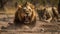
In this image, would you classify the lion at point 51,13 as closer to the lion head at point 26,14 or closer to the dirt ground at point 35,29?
the dirt ground at point 35,29

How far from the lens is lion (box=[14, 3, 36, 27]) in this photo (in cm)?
949

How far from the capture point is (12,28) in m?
9.43

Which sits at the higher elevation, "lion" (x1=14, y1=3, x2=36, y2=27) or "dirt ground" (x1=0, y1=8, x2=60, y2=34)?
"lion" (x1=14, y1=3, x2=36, y2=27)

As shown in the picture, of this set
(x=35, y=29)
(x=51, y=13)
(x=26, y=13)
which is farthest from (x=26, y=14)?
(x=51, y=13)

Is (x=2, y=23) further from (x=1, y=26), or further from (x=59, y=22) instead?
(x=59, y=22)

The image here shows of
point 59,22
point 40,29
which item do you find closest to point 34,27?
point 40,29

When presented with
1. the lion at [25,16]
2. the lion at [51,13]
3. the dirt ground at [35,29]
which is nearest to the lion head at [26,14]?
the lion at [25,16]

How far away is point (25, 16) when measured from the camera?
31.2ft

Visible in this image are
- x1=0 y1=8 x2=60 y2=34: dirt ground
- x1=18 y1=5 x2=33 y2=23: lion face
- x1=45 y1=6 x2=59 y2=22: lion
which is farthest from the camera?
x1=45 y1=6 x2=59 y2=22: lion

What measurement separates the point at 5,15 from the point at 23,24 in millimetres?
1278

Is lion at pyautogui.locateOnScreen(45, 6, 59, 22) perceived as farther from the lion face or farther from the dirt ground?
the lion face

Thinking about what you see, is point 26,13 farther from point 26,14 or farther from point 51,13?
point 51,13

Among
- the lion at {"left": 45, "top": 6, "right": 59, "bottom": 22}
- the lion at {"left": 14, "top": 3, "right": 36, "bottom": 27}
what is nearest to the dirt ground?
the lion at {"left": 14, "top": 3, "right": 36, "bottom": 27}

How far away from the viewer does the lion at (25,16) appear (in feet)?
31.1
